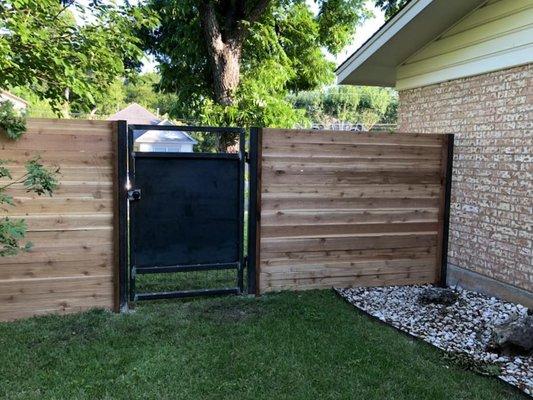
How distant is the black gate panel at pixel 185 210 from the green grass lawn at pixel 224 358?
21.6 inches

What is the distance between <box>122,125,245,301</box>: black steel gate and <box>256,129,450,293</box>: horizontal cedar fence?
0.30 m

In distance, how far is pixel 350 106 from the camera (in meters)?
56.8

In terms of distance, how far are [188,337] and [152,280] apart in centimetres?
177

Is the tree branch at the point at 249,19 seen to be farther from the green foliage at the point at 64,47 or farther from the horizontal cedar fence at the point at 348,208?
the horizontal cedar fence at the point at 348,208

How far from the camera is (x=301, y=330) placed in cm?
410

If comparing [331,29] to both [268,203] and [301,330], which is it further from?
[301,330]

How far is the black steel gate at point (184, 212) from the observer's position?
178 inches

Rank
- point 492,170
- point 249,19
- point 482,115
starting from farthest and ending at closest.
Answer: point 249,19, point 482,115, point 492,170

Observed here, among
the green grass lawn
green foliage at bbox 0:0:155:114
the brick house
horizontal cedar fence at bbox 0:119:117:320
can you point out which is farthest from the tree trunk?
the green grass lawn

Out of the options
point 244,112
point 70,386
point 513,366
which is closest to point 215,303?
point 70,386

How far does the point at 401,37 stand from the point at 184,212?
3564 millimetres

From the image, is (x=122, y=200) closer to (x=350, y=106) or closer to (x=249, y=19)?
Result: (x=249, y=19)

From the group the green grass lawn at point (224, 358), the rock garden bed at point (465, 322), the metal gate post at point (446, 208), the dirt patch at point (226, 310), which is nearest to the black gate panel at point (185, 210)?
the dirt patch at point (226, 310)

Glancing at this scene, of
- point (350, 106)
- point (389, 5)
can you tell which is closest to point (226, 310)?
point (389, 5)
